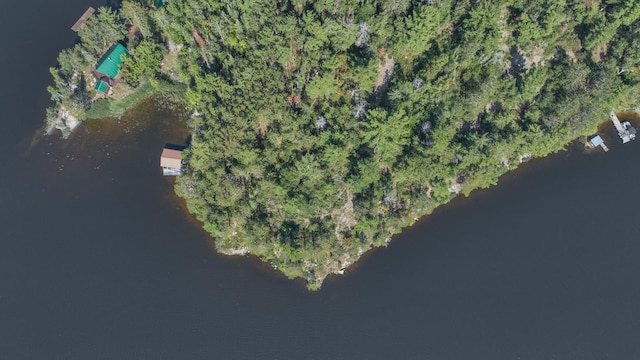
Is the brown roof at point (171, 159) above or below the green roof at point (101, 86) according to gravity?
below

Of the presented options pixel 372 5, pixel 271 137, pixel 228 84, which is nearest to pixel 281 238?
pixel 271 137

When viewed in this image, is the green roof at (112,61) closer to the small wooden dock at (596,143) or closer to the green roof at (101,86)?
the green roof at (101,86)

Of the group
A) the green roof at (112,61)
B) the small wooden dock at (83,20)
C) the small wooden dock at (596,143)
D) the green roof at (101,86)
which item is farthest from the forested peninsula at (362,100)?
the small wooden dock at (83,20)

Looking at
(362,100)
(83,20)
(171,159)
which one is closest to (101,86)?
(83,20)

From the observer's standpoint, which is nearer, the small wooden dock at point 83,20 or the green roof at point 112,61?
the green roof at point 112,61

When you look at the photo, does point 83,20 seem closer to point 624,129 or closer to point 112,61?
point 112,61

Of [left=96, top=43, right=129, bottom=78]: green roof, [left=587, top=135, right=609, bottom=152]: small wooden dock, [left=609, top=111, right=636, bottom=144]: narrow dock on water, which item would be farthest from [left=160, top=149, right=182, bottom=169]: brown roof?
[left=609, top=111, right=636, bottom=144]: narrow dock on water
